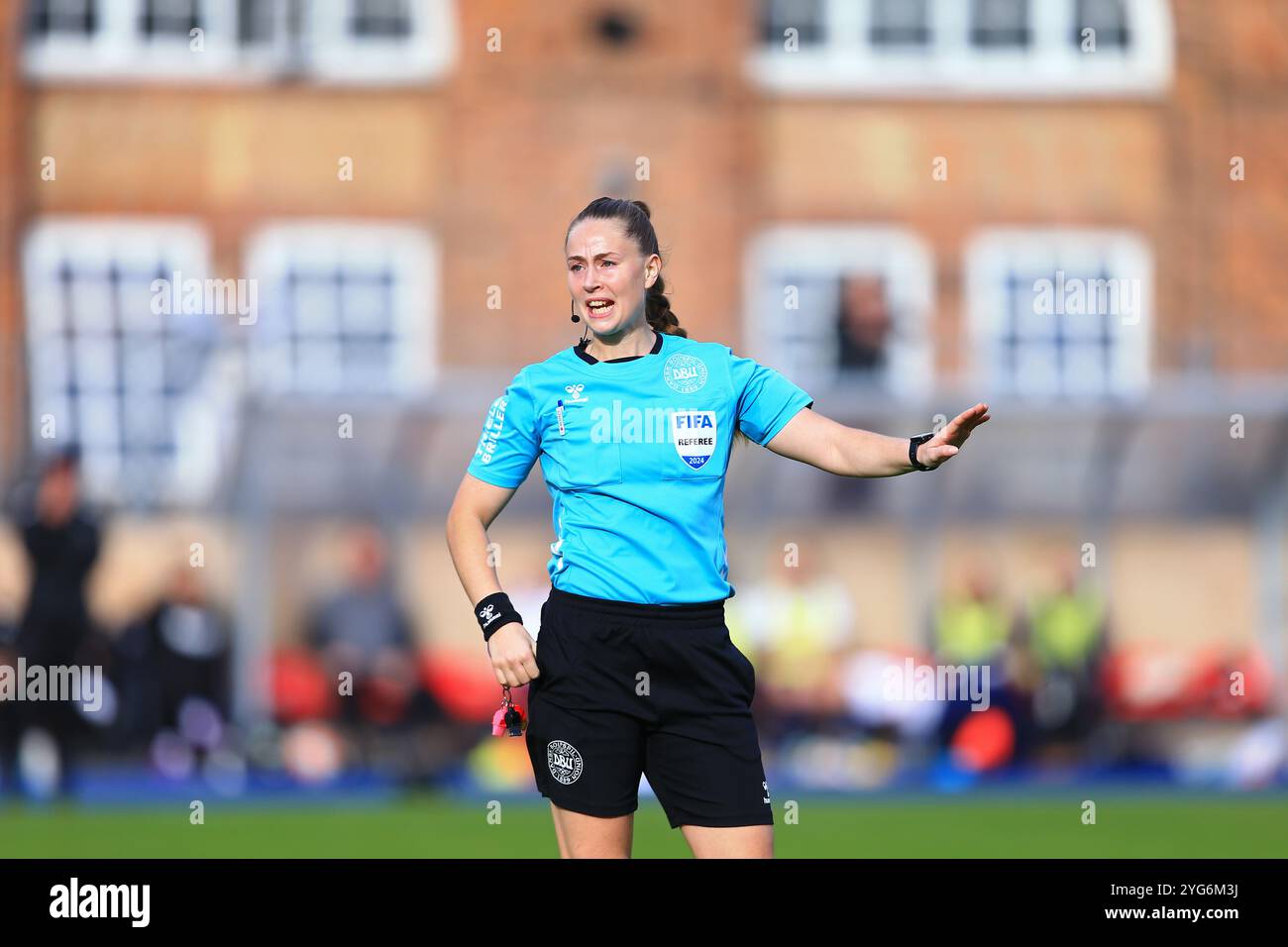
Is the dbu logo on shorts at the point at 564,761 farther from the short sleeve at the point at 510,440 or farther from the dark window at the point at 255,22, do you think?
the dark window at the point at 255,22

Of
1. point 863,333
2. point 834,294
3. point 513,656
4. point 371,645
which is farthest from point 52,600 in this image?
point 834,294

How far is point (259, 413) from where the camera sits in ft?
50.0

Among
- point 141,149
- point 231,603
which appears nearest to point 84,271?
point 141,149

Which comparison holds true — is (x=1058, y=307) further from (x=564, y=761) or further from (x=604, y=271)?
(x=564, y=761)

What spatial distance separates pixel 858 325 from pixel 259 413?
23.9ft

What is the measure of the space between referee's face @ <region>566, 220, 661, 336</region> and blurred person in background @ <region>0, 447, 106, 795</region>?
9.19 meters

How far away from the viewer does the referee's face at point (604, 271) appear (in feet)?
14.5

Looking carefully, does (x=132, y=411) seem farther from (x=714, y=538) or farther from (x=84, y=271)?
(x=714, y=538)

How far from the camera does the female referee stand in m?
4.37

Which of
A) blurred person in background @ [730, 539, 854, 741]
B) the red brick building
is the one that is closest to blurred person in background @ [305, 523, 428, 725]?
blurred person in background @ [730, 539, 854, 741]

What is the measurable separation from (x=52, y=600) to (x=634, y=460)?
947 cm

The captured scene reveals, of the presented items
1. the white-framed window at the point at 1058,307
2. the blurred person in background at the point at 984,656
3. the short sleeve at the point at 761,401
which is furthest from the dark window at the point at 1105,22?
the short sleeve at the point at 761,401

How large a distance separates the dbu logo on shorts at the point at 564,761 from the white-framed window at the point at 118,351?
51.3 ft

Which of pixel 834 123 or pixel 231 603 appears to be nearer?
pixel 231 603
